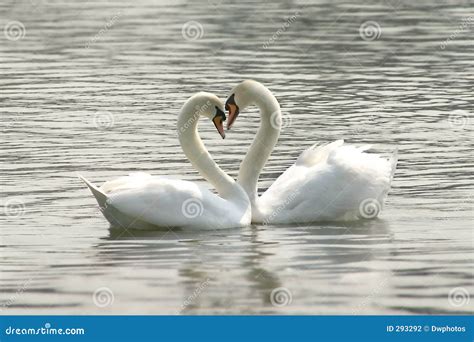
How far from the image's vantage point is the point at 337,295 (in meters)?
11.2

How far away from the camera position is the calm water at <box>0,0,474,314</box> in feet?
37.9

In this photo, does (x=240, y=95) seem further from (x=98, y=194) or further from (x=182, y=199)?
(x=98, y=194)

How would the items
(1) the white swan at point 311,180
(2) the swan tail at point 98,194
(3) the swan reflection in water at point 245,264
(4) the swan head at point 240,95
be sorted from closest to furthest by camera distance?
(3) the swan reflection in water at point 245,264, (2) the swan tail at point 98,194, (1) the white swan at point 311,180, (4) the swan head at point 240,95

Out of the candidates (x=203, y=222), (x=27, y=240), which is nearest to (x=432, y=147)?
(x=203, y=222)

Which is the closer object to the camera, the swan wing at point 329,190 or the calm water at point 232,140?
the calm water at point 232,140

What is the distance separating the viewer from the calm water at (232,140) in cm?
1154

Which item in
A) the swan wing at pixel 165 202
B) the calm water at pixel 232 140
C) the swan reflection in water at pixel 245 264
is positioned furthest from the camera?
the swan wing at pixel 165 202

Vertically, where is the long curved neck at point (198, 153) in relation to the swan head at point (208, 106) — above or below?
below

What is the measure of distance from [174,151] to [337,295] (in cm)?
666

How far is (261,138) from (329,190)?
1.09 meters

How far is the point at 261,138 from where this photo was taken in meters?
14.8

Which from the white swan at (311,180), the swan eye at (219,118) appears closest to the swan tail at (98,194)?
the swan eye at (219,118)

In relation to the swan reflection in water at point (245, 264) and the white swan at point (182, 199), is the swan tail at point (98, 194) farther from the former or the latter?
the swan reflection in water at point (245, 264)

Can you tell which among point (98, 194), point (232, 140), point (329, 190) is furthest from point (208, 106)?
point (232, 140)
